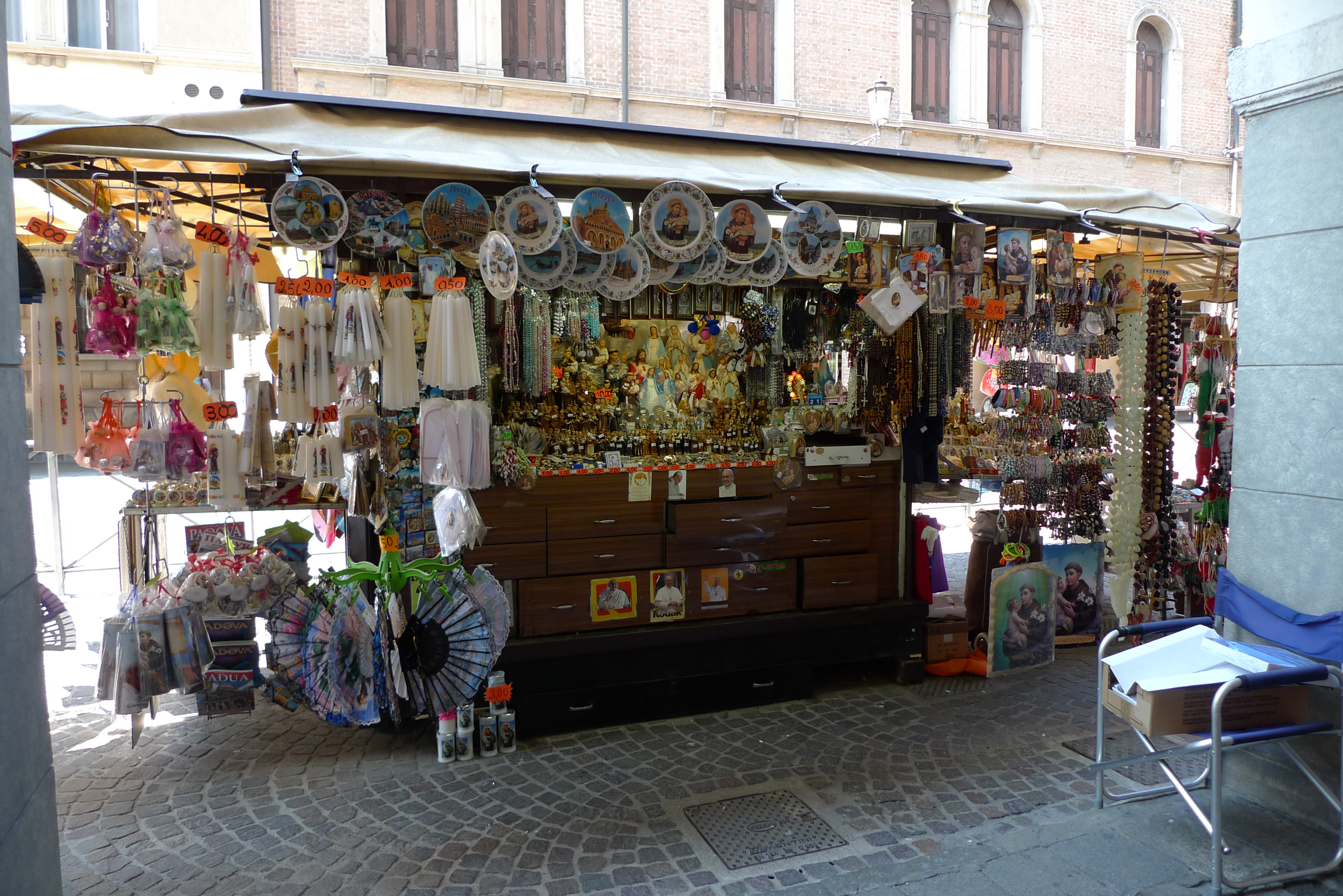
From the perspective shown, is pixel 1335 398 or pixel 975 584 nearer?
pixel 1335 398

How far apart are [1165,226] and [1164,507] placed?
1.95m

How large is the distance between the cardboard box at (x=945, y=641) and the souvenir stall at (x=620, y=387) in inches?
4.4

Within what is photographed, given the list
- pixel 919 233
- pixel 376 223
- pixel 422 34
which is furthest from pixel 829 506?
pixel 422 34

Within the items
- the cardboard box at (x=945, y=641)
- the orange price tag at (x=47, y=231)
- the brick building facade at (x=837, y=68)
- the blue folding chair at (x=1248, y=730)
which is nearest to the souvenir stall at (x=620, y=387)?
the cardboard box at (x=945, y=641)

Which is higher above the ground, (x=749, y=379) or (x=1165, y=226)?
(x=1165, y=226)

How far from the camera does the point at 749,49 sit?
13.9m

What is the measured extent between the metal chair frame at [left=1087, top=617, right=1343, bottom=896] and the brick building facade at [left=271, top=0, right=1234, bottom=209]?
470 inches

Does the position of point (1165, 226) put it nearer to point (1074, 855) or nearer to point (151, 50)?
point (1074, 855)

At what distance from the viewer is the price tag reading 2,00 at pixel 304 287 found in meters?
3.89

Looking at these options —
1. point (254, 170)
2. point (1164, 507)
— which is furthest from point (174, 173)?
point (1164, 507)

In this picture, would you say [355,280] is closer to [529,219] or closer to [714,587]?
[529,219]

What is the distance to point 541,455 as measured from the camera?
5.05 metres

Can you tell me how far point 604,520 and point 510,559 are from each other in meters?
0.59

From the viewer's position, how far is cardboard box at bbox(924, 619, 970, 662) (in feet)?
18.2
